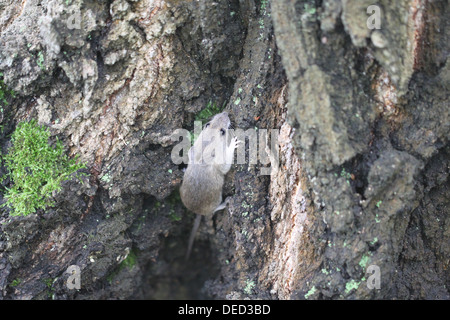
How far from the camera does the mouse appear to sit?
378 centimetres

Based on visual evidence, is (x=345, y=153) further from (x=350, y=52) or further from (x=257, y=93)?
(x=257, y=93)

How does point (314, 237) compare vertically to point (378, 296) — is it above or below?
Answer: above

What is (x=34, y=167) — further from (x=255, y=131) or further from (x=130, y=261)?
(x=255, y=131)

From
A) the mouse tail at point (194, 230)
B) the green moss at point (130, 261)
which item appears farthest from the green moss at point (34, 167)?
the mouse tail at point (194, 230)

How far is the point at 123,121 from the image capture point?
10.9ft

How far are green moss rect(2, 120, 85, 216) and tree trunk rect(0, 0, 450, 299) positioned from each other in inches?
4.2

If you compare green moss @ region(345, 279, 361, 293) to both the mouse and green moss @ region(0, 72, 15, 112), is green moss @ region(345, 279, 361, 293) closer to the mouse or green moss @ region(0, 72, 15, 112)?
the mouse

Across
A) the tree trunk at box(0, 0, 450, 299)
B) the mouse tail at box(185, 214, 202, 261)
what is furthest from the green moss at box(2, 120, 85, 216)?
the mouse tail at box(185, 214, 202, 261)

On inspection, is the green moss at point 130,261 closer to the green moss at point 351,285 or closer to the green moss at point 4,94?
the green moss at point 4,94

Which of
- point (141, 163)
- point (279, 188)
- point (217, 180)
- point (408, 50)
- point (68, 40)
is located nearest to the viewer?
point (408, 50)

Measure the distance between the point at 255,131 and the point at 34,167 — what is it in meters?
1.92

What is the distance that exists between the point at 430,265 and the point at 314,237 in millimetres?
986
